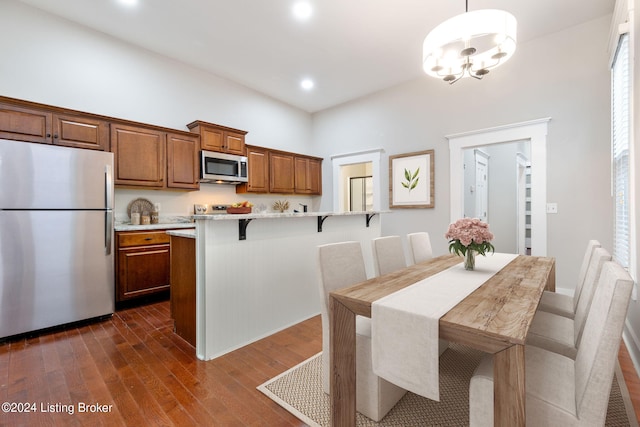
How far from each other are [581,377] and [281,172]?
4.67m

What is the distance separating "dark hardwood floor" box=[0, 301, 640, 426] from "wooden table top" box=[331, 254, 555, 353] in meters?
0.83

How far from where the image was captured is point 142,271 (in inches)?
131

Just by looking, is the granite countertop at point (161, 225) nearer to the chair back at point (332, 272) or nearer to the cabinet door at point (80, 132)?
the cabinet door at point (80, 132)

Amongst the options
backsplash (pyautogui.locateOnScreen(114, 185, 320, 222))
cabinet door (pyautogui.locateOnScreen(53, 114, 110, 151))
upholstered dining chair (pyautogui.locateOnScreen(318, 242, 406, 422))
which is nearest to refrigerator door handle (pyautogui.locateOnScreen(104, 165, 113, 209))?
cabinet door (pyautogui.locateOnScreen(53, 114, 110, 151))

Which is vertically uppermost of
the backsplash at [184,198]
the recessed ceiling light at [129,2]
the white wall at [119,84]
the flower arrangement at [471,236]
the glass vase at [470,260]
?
the recessed ceiling light at [129,2]

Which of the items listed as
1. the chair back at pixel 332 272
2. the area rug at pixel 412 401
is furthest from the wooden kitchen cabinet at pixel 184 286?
the chair back at pixel 332 272

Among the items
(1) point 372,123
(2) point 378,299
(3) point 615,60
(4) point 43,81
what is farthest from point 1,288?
(3) point 615,60

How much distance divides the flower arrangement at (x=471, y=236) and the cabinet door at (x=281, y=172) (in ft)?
12.1

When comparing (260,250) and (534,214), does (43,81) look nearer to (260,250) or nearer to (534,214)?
(260,250)

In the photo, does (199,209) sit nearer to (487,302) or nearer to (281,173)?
(281,173)

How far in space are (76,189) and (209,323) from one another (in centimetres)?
196

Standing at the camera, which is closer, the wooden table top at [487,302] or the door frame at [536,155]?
the wooden table top at [487,302]

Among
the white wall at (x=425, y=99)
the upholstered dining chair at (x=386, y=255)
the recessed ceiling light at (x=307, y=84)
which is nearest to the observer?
the upholstered dining chair at (x=386, y=255)

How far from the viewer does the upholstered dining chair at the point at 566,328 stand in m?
1.40
